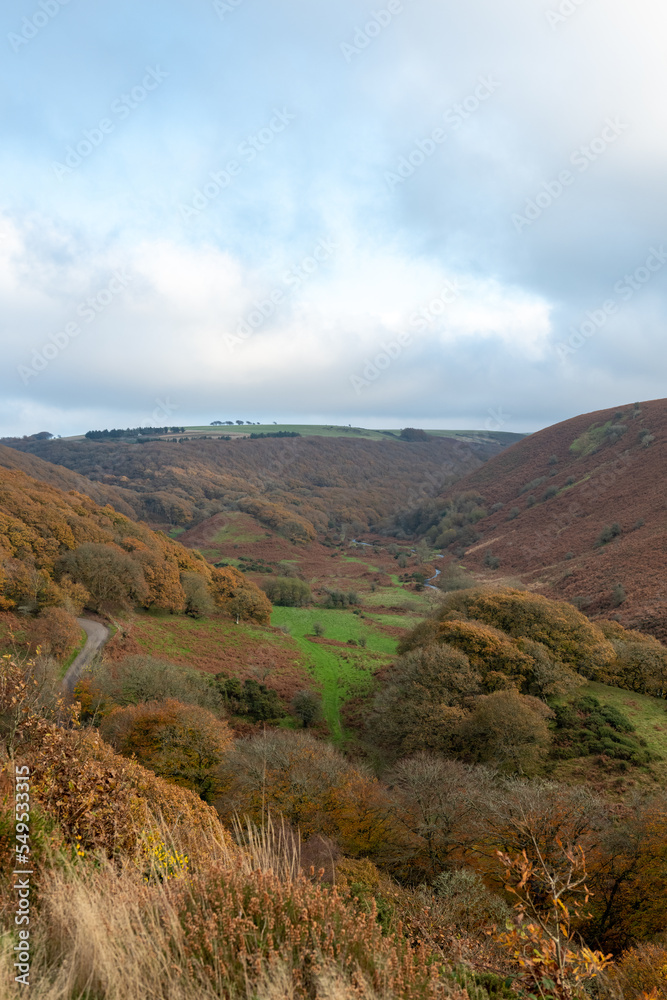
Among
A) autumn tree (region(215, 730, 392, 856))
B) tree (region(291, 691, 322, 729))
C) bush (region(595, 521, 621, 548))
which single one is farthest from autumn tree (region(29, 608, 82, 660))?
bush (region(595, 521, 621, 548))

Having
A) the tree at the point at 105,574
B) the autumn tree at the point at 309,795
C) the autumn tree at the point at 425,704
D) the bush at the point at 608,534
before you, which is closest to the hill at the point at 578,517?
the bush at the point at 608,534

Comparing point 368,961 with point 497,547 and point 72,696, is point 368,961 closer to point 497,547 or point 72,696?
point 72,696

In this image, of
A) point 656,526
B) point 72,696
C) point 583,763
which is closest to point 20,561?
point 72,696

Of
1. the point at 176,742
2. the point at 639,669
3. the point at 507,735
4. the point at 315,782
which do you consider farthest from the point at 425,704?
the point at 639,669

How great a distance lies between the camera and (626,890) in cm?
1250

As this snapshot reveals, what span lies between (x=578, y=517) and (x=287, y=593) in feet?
151

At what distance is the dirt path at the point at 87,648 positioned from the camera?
2862cm

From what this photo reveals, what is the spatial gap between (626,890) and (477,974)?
38.2 ft

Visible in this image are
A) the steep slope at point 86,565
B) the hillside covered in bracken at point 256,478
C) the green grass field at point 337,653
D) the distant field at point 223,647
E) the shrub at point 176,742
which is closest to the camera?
the shrub at point 176,742

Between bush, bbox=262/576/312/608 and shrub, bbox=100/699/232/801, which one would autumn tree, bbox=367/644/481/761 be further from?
bush, bbox=262/576/312/608

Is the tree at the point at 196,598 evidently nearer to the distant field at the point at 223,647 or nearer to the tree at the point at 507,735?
the distant field at the point at 223,647

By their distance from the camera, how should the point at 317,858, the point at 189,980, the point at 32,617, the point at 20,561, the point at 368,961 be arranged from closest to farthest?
the point at 189,980, the point at 368,961, the point at 317,858, the point at 32,617, the point at 20,561

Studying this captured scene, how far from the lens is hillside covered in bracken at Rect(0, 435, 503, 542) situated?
116062 millimetres

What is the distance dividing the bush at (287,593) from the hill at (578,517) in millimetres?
24970
